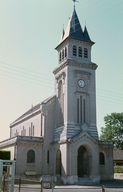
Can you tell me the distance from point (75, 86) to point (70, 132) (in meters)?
7.53

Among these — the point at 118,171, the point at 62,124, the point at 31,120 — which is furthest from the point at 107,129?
the point at 62,124

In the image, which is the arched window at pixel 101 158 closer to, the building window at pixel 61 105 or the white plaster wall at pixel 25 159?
the building window at pixel 61 105

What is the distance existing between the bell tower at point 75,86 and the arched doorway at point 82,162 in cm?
313

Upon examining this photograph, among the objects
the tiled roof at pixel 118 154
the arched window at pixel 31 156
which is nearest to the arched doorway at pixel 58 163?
the arched window at pixel 31 156

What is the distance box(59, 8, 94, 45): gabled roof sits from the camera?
52.8 meters

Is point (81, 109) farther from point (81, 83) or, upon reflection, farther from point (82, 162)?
point (82, 162)

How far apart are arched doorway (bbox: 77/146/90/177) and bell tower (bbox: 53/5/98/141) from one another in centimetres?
313

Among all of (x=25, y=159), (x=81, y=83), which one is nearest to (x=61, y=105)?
(x=81, y=83)

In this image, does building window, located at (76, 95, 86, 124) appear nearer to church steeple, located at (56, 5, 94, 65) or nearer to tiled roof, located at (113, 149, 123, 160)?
church steeple, located at (56, 5, 94, 65)

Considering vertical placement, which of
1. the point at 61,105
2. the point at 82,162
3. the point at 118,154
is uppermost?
the point at 61,105

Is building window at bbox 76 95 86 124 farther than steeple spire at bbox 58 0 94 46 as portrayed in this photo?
No

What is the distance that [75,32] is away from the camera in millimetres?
53562

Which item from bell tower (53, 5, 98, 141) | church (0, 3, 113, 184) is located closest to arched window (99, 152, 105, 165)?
church (0, 3, 113, 184)

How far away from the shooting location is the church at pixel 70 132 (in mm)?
46156
